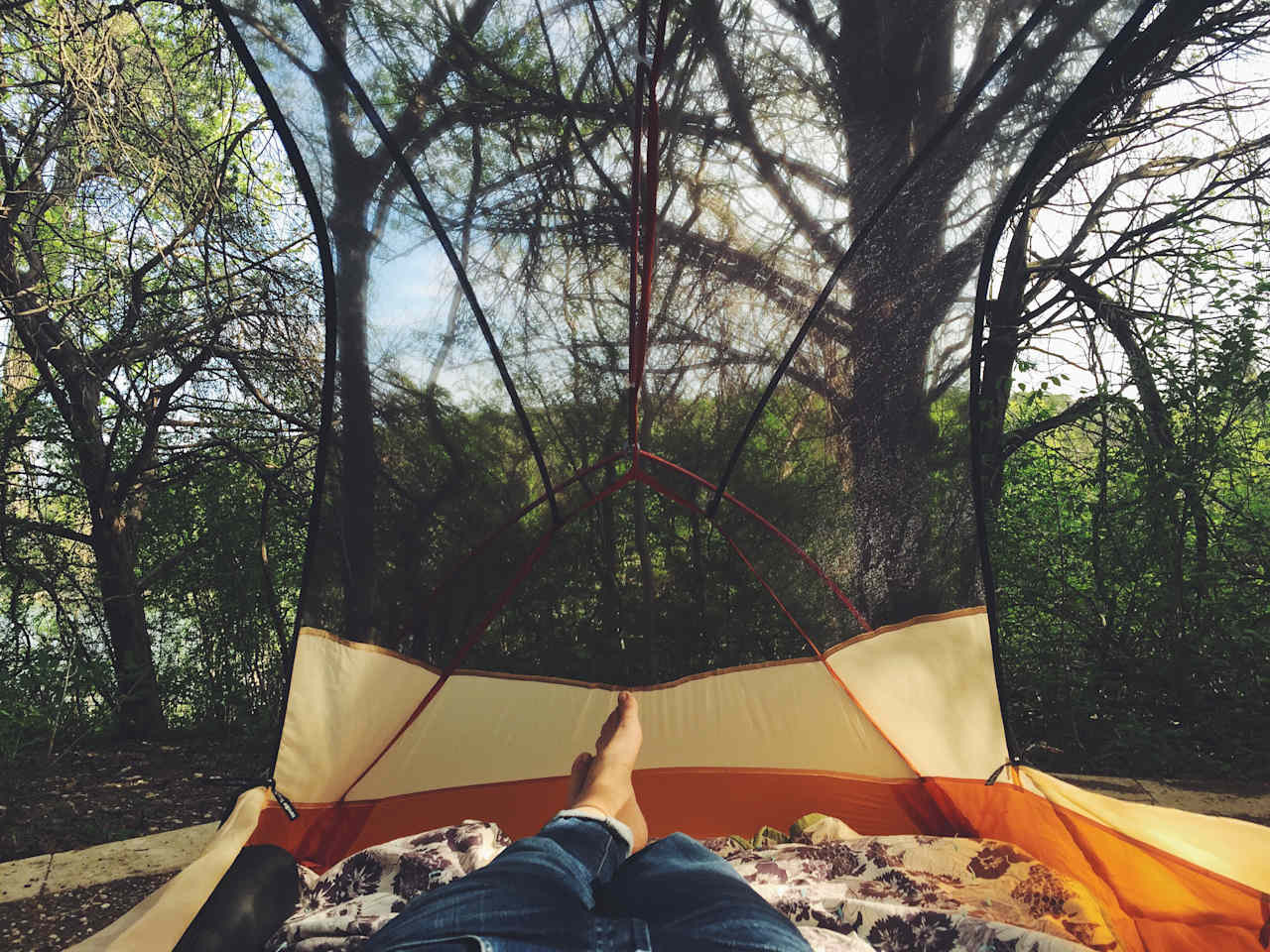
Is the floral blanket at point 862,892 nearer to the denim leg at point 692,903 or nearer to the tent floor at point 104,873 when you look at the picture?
the denim leg at point 692,903

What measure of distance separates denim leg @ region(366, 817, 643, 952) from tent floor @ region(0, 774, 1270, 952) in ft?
4.69

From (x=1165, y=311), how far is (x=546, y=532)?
2619 millimetres

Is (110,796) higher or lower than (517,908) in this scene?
lower

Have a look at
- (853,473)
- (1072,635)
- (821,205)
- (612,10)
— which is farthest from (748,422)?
(1072,635)

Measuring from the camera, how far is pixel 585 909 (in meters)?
0.88

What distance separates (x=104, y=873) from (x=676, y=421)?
1.85 meters

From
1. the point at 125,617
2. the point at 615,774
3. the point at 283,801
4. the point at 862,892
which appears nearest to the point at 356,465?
the point at 283,801

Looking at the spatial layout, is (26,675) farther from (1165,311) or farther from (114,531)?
(1165,311)

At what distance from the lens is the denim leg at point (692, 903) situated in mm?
812

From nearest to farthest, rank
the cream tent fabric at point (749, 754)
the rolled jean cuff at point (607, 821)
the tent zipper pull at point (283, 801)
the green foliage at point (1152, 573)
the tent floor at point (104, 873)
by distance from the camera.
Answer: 1. the rolled jean cuff at point (607, 821)
2. the cream tent fabric at point (749, 754)
3. the tent zipper pull at point (283, 801)
4. the tent floor at point (104, 873)
5. the green foliage at point (1152, 573)

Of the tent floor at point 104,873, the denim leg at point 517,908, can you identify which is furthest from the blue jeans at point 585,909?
the tent floor at point 104,873

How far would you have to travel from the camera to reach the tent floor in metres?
1.73

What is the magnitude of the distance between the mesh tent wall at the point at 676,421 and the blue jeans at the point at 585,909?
1.66 feet

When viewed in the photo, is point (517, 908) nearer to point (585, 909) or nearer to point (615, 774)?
point (585, 909)
